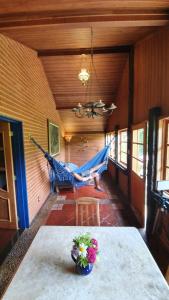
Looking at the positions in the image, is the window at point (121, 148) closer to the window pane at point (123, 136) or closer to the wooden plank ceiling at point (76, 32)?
the window pane at point (123, 136)

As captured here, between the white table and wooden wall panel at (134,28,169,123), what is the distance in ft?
5.14

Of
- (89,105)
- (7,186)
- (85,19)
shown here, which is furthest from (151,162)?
(7,186)

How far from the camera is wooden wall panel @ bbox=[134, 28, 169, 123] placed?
1998 millimetres

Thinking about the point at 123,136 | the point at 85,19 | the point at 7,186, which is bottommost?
the point at 7,186

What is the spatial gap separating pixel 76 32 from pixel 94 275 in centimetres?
319

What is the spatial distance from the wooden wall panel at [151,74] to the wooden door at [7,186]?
7.05 feet

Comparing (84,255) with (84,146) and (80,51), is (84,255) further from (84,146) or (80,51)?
(84,146)

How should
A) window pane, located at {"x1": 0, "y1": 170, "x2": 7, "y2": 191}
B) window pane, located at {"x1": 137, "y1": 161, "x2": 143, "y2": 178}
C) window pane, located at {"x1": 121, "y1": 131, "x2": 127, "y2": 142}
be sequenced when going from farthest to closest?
window pane, located at {"x1": 121, "y1": 131, "x2": 127, "y2": 142} → window pane, located at {"x1": 137, "y1": 161, "x2": 143, "y2": 178} → window pane, located at {"x1": 0, "y1": 170, "x2": 7, "y2": 191}

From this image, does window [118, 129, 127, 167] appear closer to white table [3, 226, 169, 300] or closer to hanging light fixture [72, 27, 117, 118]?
hanging light fixture [72, 27, 117, 118]

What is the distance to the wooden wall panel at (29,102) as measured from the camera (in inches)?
85.0

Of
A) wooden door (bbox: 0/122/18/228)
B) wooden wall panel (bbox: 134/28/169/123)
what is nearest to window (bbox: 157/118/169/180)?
wooden wall panel (bbox: 134/28/169/123)

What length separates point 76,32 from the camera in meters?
2.72

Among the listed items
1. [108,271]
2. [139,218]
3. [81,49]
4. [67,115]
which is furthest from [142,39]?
[67,115]

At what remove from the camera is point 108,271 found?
1016 millimetres
